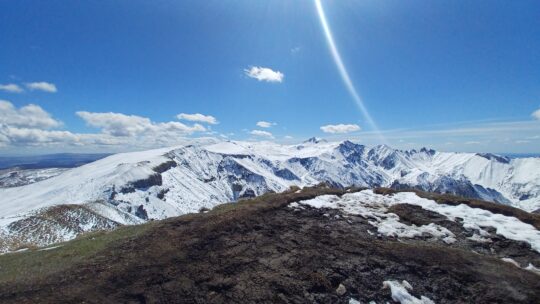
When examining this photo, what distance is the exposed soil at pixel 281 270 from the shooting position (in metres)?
15.6

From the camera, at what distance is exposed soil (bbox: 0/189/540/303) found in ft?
51.2

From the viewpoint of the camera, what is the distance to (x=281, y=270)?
17.3 m

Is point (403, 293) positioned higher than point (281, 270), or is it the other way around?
point (281, 270)

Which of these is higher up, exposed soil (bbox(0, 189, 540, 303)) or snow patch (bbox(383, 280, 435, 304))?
exposed soil (bbox(0, 189, 540, 303))

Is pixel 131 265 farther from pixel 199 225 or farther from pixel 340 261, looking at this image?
pixel 340 261

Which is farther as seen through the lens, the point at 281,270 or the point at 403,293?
the point at 281,270

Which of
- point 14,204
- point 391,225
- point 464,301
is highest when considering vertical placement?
point 391,225

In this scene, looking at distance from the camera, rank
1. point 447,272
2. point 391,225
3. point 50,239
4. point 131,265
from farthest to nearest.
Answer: point 50,239
point 391,225
point 131,265
point 447,272

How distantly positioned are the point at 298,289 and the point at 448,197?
838 inches

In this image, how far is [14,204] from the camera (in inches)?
6407

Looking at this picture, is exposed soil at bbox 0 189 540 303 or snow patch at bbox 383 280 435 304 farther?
exposed soil at bbox 0 189 540 303

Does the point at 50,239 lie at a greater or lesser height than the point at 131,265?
lesser

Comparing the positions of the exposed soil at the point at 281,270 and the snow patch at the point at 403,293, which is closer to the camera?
the snow patch at the point at 403,293

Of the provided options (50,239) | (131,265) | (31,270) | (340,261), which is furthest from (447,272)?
(50,239)
